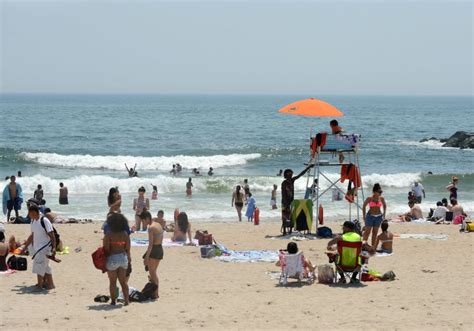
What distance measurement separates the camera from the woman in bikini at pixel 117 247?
9.17 metres

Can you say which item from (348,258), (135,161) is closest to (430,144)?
(135,161)

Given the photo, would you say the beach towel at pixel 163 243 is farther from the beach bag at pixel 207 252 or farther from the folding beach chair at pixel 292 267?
the folding beach chair at pixel 292 267

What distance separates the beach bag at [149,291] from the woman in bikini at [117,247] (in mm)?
503

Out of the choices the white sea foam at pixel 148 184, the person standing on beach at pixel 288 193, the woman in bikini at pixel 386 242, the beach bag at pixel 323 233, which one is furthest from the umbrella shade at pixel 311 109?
the white sea foam at pixel 148 184

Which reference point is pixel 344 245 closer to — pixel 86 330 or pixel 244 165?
pixel 86 330

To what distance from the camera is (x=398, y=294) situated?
10.1m

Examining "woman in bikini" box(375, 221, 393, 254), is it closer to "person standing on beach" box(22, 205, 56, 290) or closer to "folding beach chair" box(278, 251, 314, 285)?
"folding beach chair" box(278, 251, 314, 285)

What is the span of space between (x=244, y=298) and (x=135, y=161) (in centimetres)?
3089

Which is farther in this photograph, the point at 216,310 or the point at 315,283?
the point at 315,283

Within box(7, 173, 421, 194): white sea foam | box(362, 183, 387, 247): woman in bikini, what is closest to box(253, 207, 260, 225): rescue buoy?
box(362, 183, 387, 247): woman in bikini

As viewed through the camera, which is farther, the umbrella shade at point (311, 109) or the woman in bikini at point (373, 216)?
the umbrella shade at point (311, 109)

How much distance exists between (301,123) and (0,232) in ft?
216

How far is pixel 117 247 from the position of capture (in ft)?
30.2

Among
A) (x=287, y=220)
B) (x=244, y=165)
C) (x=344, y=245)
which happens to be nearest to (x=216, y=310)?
(x=344, y=245)
